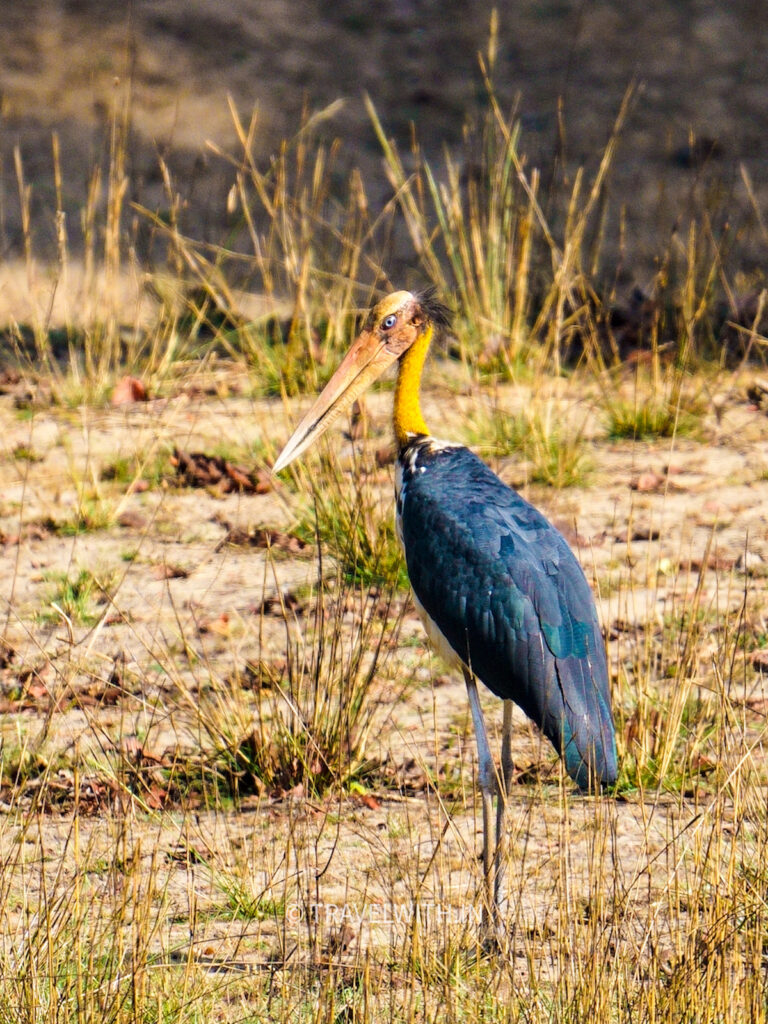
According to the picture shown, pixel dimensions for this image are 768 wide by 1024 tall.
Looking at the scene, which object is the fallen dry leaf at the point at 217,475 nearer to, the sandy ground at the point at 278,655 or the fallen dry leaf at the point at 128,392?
the sandy ground at the point at 278,655

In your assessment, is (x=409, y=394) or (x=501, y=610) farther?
(x=409, y=394)

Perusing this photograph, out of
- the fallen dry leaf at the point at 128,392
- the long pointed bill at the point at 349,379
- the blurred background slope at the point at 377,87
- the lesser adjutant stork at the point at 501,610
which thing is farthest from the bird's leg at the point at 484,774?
the blurred background slope at the point at 377,87

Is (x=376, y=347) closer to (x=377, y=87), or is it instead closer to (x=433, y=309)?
(x=433, y=309)

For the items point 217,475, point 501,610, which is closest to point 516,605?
point 501,610

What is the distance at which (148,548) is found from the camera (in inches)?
235

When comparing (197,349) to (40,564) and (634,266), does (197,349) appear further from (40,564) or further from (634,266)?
(634,266)

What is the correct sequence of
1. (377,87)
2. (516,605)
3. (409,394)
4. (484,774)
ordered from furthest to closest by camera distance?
1. (377,87)
2. (409,394)
3. (484,774)
4. (516,605)

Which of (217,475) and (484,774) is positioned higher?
(484,774)

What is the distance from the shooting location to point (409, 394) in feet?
15.2

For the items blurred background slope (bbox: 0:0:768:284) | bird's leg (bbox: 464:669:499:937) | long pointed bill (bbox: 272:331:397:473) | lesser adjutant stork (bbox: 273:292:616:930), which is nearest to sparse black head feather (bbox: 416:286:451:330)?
long pointed bill (bbox: 272:331:397:473)

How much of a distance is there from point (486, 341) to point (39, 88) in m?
4.38

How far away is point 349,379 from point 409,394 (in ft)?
0.67

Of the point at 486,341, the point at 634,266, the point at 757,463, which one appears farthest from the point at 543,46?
the point at 757,463

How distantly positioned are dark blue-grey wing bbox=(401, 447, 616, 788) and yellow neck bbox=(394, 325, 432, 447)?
0.52 m
